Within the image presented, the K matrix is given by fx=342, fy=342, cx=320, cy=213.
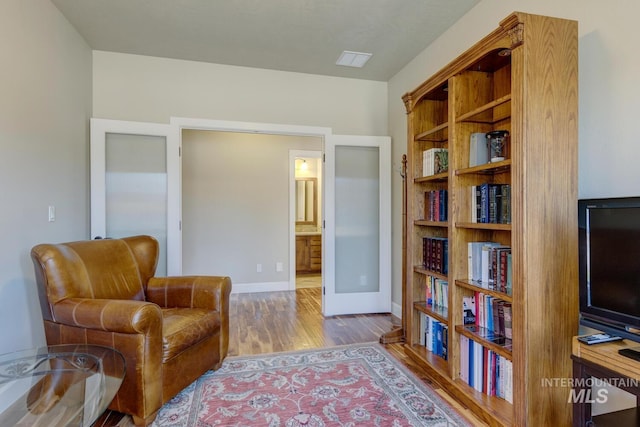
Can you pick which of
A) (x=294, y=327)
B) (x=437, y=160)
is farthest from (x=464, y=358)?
(x=294, y=327)

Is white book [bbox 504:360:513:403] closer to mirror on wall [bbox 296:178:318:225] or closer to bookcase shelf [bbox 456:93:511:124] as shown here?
bookcase shelf [bbox 456:93:511:124]

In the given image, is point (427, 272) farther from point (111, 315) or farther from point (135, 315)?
point (111, 315)

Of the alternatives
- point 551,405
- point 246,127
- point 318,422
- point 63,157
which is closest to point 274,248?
point 246,127

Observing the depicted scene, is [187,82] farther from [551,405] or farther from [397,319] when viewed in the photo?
[551,405]

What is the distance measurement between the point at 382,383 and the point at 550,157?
1662 millimetres

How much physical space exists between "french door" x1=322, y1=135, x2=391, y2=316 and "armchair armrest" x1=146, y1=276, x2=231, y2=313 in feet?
4.83

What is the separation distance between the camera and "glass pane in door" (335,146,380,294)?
12.3 ft

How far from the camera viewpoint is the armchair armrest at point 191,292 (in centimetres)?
238

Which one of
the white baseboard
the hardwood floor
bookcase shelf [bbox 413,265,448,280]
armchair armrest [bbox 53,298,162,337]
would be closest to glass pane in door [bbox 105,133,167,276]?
the hardwood floor

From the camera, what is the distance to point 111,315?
68.6 inches

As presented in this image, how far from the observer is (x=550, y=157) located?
1.64 meters

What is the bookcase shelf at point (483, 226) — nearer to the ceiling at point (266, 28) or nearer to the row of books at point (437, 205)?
the row of books at point (437, 205)

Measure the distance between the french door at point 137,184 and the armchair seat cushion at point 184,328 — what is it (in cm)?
104

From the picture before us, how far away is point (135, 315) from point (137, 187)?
5.80 ft
